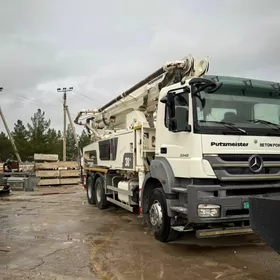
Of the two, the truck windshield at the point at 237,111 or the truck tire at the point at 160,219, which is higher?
the truck windshield at the point at 237,111

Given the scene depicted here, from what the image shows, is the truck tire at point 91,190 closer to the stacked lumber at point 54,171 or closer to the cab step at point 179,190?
the cab step at point 179,190

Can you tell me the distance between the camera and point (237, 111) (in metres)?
6.03

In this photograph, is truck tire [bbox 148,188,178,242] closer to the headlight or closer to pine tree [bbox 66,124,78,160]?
the headlight

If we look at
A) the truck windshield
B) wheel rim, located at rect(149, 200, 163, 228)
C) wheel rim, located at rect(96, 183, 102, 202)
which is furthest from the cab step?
wheel rim, located at rect(96, 183, 102, 202)

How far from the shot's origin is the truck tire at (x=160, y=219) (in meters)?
6.46

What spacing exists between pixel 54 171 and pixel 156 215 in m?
15.0

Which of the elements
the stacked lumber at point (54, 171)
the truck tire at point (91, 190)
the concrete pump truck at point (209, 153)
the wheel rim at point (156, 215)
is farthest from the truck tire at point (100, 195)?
the stacked lumber at point (54, 171)

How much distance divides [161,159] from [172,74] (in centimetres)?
195

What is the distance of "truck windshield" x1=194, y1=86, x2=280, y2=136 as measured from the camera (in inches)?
229

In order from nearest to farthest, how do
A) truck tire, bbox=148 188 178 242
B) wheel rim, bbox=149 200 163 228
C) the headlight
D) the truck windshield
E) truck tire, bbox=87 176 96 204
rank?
1. the headlight
2. the truck windshield
3. truck tire, bbox=148 188 178 242
4. wheel rim, bbox=149 200 163 228
5. truck tire, bbox=87 176 96 204

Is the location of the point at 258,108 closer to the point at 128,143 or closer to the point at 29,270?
the point at 128,143

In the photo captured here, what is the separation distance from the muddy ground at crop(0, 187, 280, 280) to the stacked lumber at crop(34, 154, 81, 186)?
1135 centimetres

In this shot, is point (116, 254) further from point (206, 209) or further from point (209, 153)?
point (209, 153)

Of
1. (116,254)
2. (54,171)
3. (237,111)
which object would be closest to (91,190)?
(116,254)
